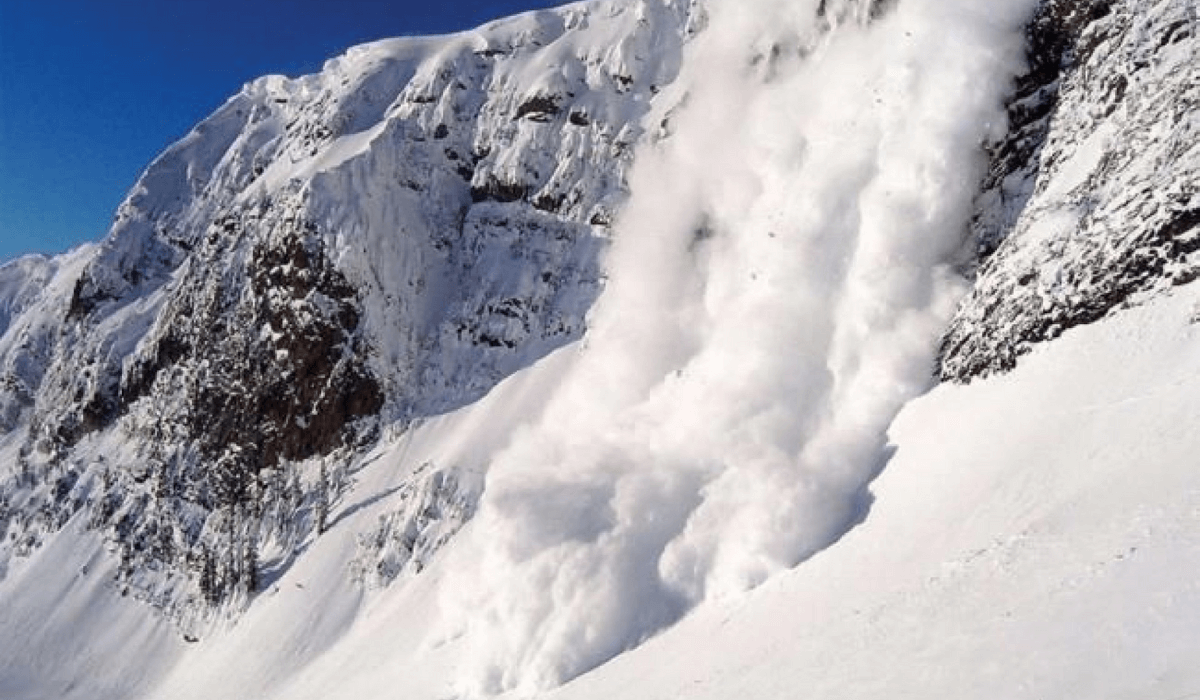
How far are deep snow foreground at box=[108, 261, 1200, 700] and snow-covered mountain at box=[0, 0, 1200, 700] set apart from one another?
0.11 metres

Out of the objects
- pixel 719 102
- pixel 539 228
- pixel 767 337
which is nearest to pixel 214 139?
pixel 539 228

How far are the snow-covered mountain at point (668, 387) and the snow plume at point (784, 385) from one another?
0.14 meters

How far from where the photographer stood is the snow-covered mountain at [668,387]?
2270cm

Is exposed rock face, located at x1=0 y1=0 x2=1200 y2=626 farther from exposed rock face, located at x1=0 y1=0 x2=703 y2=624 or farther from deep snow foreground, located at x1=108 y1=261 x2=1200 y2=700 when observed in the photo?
deep snow foreground, located at x1=108 y1=261 x2=1200 y2=700

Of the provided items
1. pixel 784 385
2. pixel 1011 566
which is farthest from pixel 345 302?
pixel 1011 566

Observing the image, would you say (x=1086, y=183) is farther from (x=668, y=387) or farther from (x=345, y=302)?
(x=345, y=302)

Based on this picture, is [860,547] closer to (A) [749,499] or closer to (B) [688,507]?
(A) [749,499]

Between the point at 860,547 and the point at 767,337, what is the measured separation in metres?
9.89

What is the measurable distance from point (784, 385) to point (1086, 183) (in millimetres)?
11029

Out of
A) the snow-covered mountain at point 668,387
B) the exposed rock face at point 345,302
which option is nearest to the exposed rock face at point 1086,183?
the snow-covered mountain at point 668,387

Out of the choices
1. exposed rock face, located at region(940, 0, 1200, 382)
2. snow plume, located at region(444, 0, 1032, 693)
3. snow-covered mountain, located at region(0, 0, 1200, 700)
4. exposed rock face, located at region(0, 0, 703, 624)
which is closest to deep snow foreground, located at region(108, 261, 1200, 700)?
snow-covered mountain, located at region(0, 0, 1200, 700)

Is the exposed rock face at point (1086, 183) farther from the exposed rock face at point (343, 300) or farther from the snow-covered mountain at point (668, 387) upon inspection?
the exposed rock face at point (343, 300)

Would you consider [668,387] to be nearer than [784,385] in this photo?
No

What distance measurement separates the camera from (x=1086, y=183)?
27781mm
